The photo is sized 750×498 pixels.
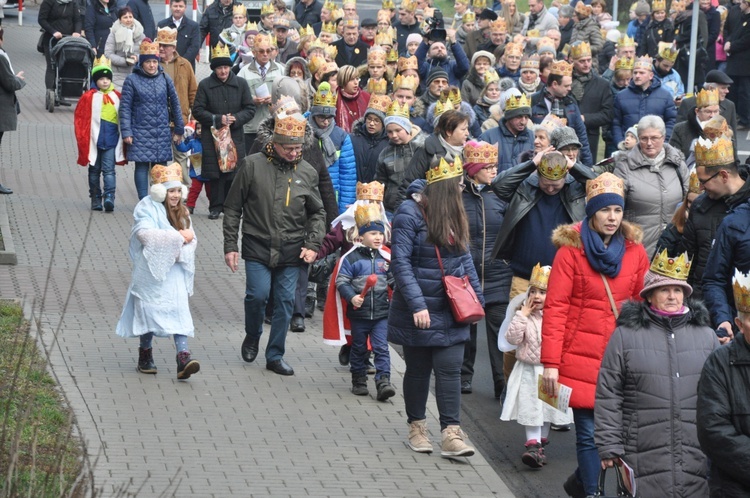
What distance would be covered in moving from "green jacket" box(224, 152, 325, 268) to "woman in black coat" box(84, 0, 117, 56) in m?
15.4

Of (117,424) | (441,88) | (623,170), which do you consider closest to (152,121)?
(441,88)

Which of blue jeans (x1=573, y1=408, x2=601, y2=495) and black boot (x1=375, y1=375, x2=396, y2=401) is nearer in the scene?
blue jeans (x1=573, y1=408, x2=601, y2=495)

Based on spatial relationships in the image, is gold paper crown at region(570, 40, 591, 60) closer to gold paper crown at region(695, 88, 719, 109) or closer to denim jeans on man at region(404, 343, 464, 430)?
gold paper crown at region(695, 88, 719, 109)

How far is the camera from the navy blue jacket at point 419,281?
8.96 meters

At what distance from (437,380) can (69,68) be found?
17077 mm

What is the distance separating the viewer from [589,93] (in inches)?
703

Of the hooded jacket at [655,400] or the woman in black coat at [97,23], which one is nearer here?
the hooded jacket at [655,400]

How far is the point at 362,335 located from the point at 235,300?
3.37 meters

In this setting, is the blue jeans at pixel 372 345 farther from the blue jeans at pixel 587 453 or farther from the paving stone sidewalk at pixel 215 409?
the blue jeans at pixel 587 453

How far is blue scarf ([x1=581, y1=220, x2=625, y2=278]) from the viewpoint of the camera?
795cm

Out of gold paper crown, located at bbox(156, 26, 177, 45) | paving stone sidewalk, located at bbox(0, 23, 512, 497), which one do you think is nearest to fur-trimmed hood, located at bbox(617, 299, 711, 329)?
paving stone sidewalk, located at bbox(0, 23, 512, 497)

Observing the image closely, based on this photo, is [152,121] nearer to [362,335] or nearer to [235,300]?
[235,300]

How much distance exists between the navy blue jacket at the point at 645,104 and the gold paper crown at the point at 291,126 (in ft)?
23.6

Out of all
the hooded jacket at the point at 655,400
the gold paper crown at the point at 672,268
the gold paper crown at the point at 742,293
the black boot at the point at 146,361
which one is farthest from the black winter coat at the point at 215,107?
the gold paper crown at the point at 742,293
